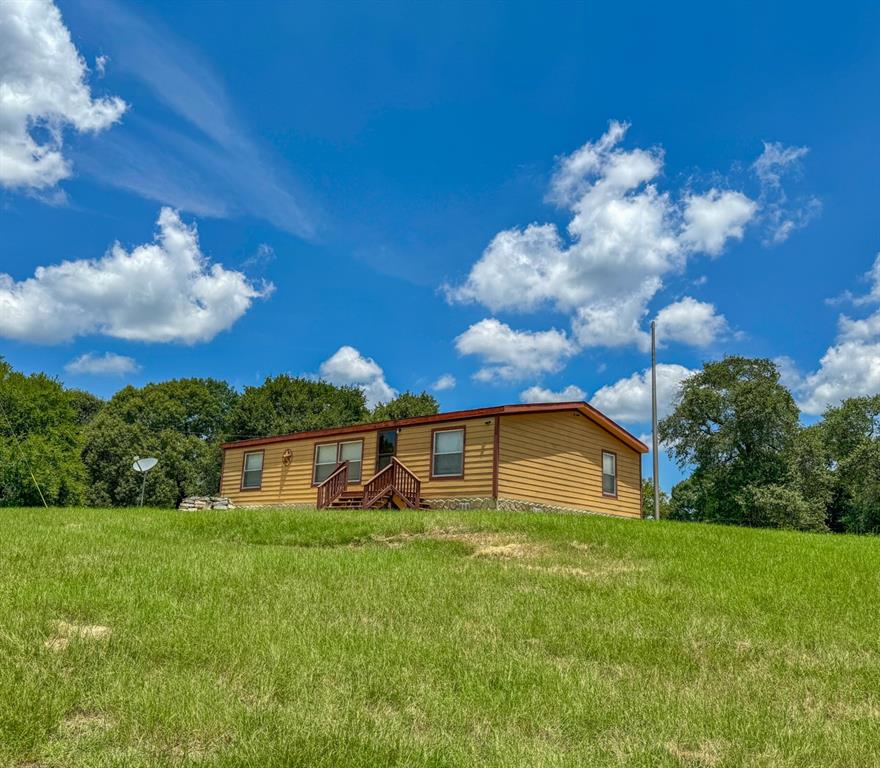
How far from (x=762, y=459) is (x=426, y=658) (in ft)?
119

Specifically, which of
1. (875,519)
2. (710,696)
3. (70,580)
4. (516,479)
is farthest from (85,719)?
(875,519)

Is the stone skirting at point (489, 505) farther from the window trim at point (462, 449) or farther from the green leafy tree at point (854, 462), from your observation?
the green leafy tree at point (854, 462)

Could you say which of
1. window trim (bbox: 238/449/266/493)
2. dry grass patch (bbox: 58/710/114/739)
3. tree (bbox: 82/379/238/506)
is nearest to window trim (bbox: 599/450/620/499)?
window trim (bbox: 238/449/266/493)

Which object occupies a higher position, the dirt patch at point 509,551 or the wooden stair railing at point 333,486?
the wooden stair railing at point 333,486

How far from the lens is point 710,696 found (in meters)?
5.60

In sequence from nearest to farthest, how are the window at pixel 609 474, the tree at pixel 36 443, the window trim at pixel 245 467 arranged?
the window at pixel 609 474
the window trim at pixel 245 467
the tree at pixel 36 443

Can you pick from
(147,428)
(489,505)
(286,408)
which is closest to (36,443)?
(147,428)

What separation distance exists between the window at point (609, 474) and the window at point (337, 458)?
7.91 m

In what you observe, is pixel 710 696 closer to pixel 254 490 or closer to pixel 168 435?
pixel 254 490

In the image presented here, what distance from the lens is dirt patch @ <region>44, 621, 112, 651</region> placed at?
561 cm

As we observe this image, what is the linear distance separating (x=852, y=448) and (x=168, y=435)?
1704 inches

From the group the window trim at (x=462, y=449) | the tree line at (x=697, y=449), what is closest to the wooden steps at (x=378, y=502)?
the window trim at (x=462, y=449)

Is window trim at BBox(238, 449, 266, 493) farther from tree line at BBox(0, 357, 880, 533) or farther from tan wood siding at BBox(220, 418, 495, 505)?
tree line at BBox(0, 357, 880, 533)

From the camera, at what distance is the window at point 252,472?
2597 cm
